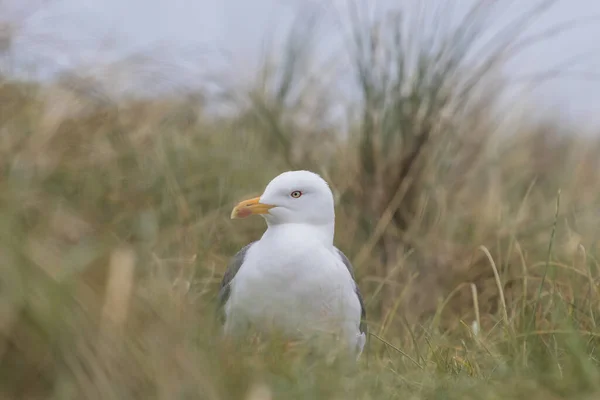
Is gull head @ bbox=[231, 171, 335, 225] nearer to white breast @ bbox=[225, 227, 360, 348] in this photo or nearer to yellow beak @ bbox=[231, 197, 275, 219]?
yellow beak @ bbox=[231, 197, 275, 219]

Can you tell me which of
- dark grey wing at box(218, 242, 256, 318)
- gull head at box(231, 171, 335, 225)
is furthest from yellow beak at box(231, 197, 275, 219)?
dark grey wing at box(218, 242, 256, 318)

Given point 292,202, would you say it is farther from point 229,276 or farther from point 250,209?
point 229,276

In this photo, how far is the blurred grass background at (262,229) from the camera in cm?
260

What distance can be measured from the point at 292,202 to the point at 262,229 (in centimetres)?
141

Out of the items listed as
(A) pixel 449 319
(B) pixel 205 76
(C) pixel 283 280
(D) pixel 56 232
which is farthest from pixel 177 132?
(D) pixel 56 232

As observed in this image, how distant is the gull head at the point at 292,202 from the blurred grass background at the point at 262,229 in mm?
448

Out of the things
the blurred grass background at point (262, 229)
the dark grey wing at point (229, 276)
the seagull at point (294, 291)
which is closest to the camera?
the blurred grass background at point (262, 229)

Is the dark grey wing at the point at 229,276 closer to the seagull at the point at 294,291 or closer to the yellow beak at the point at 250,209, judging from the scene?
the seagull at the point at 294,291

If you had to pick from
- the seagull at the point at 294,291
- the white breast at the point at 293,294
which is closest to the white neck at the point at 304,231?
the seagull at the point at 294,291

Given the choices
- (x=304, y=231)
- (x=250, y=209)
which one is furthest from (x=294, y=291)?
(x=250, y=209)

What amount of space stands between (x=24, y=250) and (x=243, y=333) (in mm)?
1295

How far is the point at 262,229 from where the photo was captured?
224 inches

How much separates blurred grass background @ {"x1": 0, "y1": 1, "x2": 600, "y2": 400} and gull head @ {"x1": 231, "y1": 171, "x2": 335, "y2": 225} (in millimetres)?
448

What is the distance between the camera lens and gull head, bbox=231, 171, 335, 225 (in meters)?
4.28
